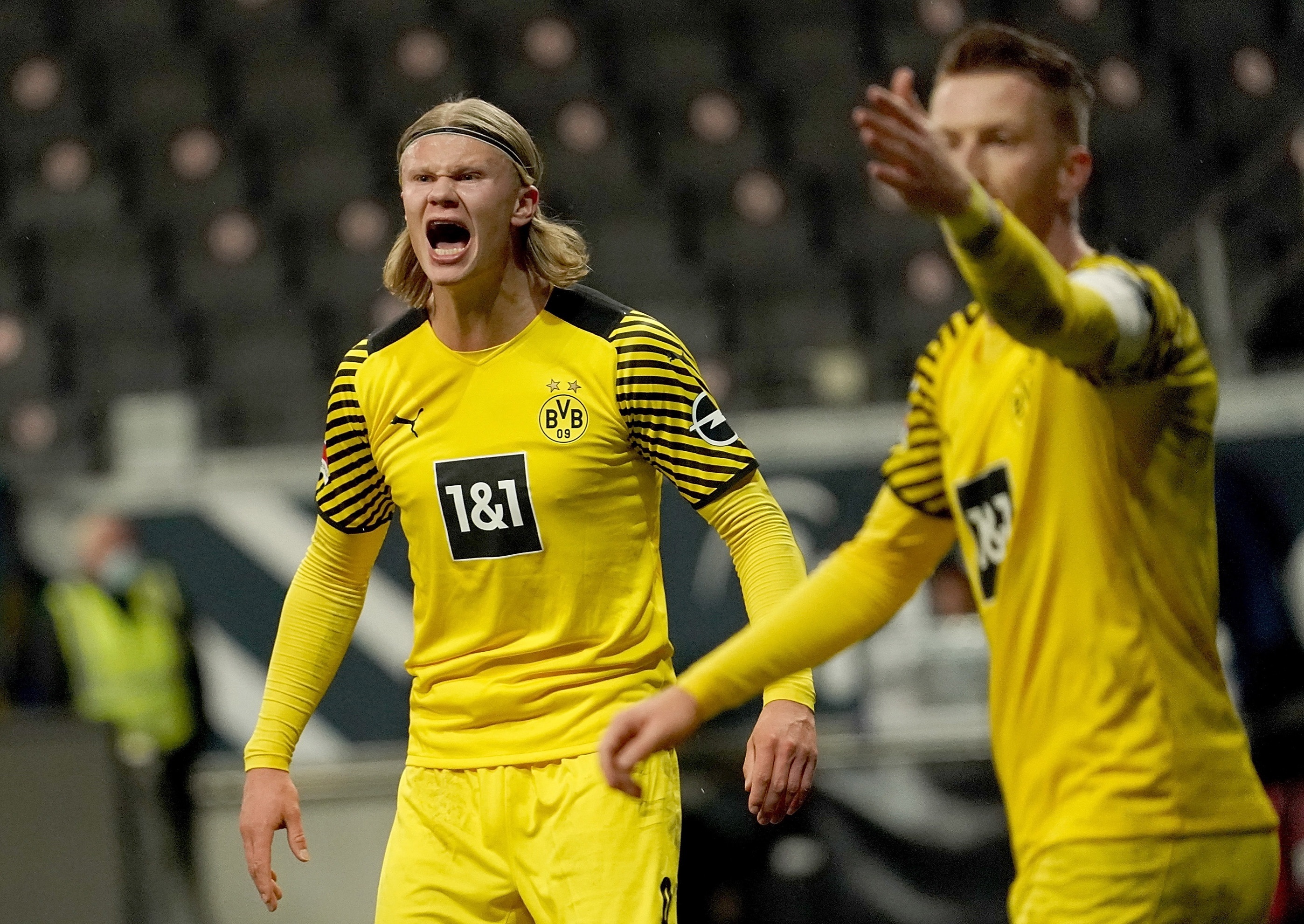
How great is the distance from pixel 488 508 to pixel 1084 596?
1265 millimetres

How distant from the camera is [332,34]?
10.7 metres

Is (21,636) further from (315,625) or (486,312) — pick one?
(486,312)

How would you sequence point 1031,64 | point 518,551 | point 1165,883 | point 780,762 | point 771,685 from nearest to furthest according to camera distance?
point 1165,883
point 1031,64
point 771,685
point 780,762
point 518,551

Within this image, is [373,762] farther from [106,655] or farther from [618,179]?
[618,179]

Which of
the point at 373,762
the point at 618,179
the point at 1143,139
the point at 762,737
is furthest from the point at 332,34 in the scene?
the point at 762,737

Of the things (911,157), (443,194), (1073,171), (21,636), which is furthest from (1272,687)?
(21,636)

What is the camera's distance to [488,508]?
3.10 metres

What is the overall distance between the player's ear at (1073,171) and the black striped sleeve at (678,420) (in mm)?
959

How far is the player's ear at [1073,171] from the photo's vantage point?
90.2 inches

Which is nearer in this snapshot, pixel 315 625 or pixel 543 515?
pixel 543 515

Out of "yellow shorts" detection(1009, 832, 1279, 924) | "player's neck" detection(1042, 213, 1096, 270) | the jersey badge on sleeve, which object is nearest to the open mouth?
the jersey badge on sleeve

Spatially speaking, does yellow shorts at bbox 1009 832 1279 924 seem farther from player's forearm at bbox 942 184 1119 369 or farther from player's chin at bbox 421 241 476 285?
player's chin at bbox 421 241 476 285

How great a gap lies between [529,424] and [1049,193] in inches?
46.6

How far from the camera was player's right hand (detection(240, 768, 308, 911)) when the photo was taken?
312 cm
